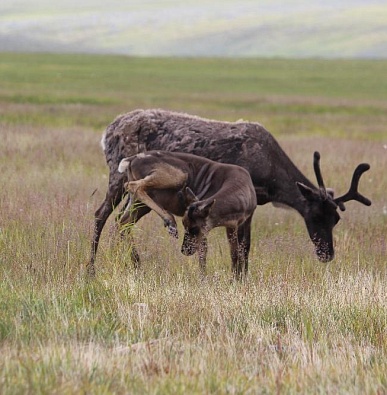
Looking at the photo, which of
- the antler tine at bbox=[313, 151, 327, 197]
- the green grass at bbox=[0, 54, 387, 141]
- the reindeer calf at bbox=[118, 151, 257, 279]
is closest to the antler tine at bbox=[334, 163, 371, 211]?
the antler tine at bbox=[313, 151, 327, 197]

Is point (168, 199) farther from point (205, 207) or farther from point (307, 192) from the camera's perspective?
point (307, 192)

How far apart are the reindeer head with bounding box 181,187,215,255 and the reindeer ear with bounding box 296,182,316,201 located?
221 centimetres

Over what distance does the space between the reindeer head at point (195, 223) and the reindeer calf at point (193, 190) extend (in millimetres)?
60

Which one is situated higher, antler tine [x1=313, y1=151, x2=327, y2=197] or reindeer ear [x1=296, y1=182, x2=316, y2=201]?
antler tine [x1=313, y1=151, x2=327, y2=197]

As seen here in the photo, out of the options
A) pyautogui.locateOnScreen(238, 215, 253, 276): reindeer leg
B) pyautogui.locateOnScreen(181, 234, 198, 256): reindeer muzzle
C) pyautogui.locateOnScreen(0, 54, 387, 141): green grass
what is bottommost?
pyautogui.locateOnScreen(0, 54, 387, 141): green grass

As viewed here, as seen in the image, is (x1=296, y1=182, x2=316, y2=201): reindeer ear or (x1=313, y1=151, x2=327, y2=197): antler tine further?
(x1=296, y1=182, x2=316, y2=201): reindeer ear

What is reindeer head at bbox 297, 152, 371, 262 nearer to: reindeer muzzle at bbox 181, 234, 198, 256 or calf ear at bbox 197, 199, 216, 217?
calf ear at bbox 197, 199, 216, 217

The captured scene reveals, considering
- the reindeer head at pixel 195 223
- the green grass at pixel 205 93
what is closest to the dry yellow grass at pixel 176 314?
the reindeer head at pixel 195 223

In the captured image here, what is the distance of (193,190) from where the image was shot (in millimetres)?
9938

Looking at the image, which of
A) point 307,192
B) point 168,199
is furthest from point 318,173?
point 168,199

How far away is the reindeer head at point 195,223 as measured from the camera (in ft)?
29.6

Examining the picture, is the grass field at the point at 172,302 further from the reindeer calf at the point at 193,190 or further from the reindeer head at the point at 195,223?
the reindeer calf at the point at 193,190

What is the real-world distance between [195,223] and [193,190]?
86cm

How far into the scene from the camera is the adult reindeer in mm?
11281
